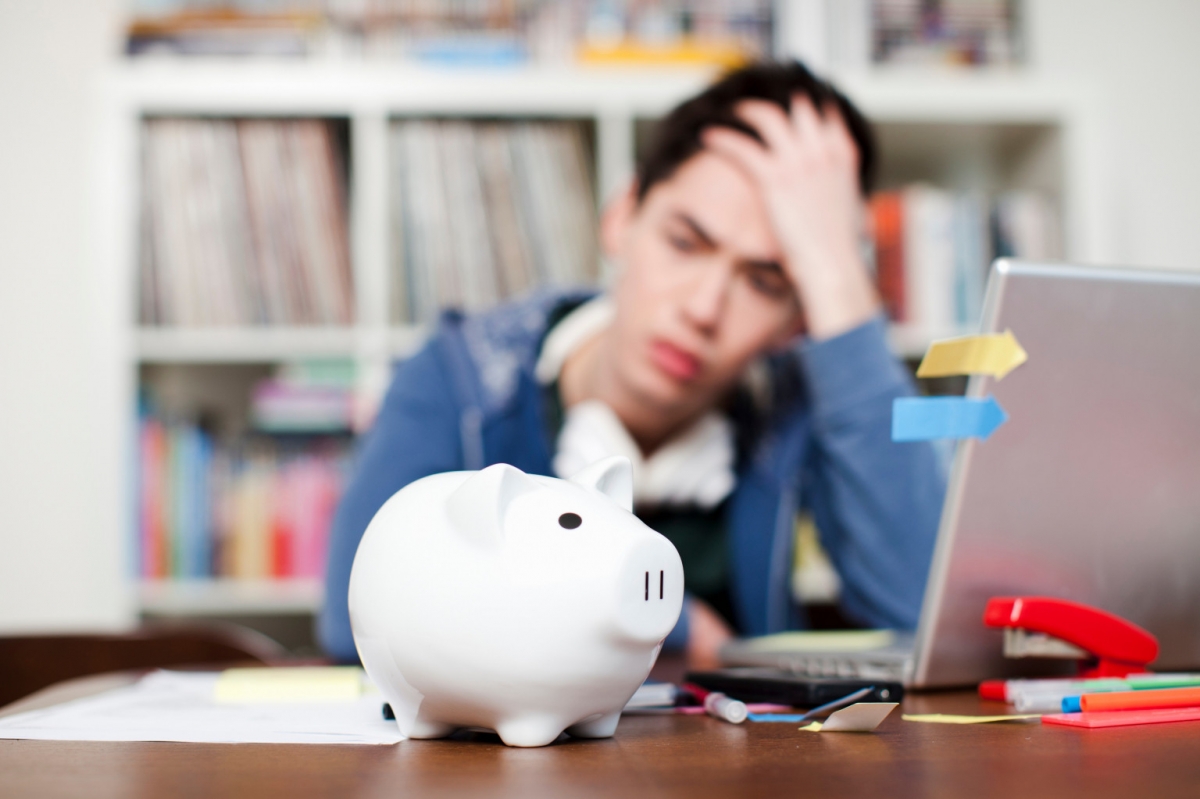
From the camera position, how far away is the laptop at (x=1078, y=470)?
52 centimetres

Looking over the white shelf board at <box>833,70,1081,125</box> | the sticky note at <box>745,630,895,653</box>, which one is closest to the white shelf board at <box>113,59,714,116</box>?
the white shelf board at <box>833,70,1081,125</box>

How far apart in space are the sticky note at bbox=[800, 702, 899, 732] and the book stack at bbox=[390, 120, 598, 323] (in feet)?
4.45

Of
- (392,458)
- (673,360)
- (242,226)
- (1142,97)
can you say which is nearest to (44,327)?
(242,226)

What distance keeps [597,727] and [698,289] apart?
2.42ft

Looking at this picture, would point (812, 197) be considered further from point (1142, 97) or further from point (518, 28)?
point (1142, 97)

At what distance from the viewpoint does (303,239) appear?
171cm

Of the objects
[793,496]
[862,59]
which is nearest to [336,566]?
[793,496]

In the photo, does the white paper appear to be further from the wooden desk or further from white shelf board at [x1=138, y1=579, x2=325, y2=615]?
white shelf board at [x1=138, y1=579, x2=325, y2=615]

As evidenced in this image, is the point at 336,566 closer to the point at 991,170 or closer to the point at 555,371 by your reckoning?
the point at 555,371

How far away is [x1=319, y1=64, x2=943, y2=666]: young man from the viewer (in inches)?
42.4

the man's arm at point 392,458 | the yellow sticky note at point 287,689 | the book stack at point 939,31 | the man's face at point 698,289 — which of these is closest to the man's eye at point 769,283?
the man's face at point 698,289

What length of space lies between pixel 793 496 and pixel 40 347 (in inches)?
58.9

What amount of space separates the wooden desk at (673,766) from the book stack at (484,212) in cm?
134

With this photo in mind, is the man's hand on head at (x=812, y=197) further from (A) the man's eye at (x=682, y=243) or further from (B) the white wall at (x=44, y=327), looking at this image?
(B) the white wall at (x=44, y=327)
